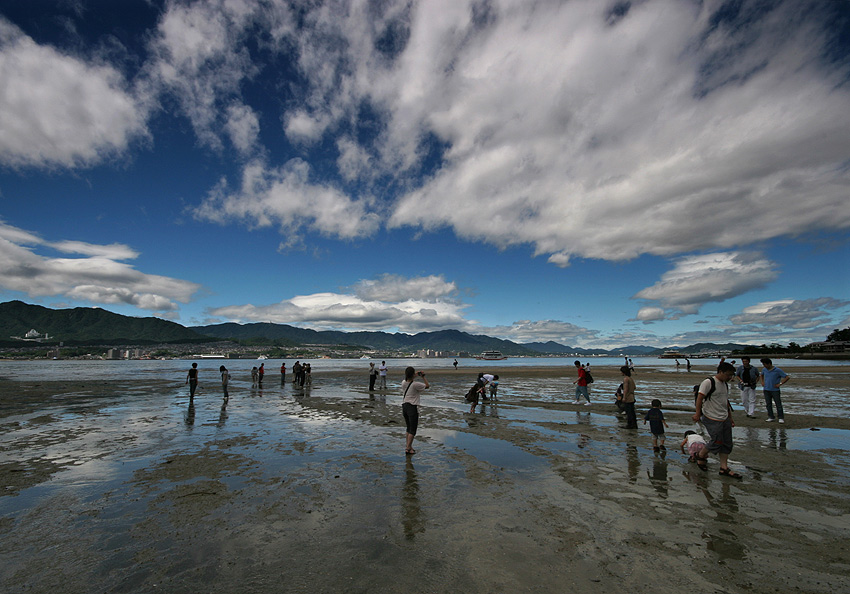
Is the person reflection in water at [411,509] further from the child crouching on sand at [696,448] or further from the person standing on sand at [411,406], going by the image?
the child crouching on sand at [696,448]

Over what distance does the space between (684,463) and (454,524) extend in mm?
7242

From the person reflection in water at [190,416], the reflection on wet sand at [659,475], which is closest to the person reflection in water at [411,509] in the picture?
the reflection on wet sand at [659,475]

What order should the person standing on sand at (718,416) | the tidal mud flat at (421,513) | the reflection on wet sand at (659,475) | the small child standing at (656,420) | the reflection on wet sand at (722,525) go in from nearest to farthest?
1. the tidal mud flat at (421,513)
2. the reflection on wet sand at (722,525)
3. the reflection on wet sand at (659,475)
4. the person standing on sand at (718,416)
5. the small child standing at (656,420)

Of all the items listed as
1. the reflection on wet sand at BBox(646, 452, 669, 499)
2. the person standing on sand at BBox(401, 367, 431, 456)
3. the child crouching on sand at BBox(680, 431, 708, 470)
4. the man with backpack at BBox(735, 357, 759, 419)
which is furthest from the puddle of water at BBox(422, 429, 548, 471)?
the man with backpack at BBox(735, 357, 759, 419)

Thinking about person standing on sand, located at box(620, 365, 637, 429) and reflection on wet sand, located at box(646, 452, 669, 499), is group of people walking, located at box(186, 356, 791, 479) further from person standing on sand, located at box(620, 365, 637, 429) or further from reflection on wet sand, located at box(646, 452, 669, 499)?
reflection on wet sand, located at box(646, 452, 669, 499)

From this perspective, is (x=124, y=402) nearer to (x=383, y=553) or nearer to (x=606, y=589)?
(x=383, y=553)

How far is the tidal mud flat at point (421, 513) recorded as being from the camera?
4648 millimetres

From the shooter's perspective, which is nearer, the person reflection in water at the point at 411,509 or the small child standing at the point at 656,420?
the person reflection in water at the point at 411,509

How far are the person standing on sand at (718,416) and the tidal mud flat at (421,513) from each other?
0.49 meters

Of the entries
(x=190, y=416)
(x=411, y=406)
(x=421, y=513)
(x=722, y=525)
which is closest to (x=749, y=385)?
(x=722, y=525)

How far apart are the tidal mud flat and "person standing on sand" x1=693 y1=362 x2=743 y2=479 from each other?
1.62 ft

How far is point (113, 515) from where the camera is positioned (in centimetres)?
670

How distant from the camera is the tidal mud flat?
4648 millimetres

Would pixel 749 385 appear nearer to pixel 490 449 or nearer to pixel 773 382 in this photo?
pixel 773 382
